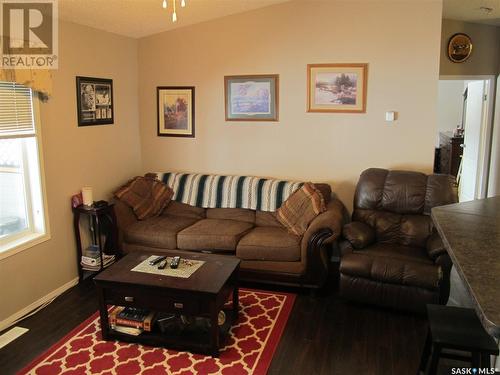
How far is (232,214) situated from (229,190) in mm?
260

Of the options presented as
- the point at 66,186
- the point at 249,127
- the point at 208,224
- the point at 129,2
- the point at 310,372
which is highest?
the point at 129,2

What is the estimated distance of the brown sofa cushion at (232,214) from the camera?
4457mm

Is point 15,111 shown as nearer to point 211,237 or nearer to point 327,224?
point 211,237

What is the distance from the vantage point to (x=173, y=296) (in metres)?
2.85

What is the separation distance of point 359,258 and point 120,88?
3.07 m

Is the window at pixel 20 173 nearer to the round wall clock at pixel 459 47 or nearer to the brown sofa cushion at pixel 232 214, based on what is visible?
the brown sofa cushion at pixel 232 214

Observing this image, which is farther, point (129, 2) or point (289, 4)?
point (289, 4)

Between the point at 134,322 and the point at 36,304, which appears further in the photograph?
the point at 36,304

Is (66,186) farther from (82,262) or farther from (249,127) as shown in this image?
(249,127)

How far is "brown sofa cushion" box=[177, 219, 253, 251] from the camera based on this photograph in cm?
395

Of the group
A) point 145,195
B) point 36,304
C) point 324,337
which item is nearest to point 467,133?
point 324,337

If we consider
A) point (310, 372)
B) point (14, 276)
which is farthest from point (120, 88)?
point (310, 372)

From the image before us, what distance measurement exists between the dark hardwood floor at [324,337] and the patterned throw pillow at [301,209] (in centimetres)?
62

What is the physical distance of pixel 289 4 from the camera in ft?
14.3
